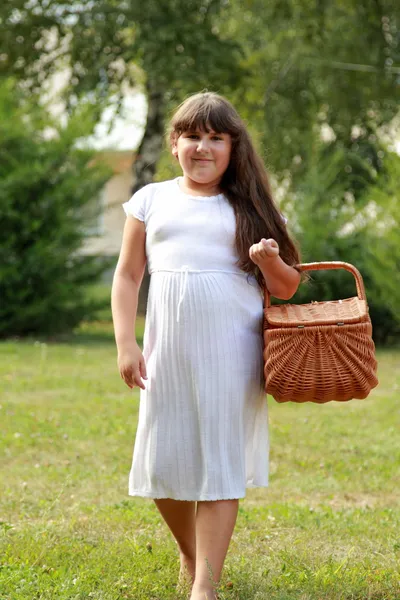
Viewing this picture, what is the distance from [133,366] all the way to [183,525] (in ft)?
2.06

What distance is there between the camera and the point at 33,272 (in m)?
12.3

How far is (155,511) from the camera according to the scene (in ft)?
15.0

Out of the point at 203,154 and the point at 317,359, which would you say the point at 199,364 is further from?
the point at 203,154

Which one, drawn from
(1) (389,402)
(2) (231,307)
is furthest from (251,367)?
(1) (389,402)

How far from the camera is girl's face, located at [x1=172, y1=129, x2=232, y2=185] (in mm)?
3250

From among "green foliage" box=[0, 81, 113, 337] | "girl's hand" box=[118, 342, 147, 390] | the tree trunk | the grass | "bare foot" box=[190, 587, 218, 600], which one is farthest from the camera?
the tree trunk

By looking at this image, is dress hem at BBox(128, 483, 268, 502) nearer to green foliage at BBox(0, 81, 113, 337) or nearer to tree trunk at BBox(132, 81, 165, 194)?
green foliage at BBox(0, 81, 113, 337)

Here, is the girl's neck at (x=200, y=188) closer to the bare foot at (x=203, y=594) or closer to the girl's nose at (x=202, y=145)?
the girl's nose at (x=202, y=145)

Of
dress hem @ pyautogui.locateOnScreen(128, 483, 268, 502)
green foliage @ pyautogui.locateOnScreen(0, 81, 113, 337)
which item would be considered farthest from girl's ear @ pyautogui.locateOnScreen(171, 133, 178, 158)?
green foliage @ pyautogui.locateOnScreen(0, 81, 113, 337)

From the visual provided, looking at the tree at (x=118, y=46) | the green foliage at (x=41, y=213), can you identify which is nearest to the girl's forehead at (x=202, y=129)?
the green foliage at (x=41, y=213)

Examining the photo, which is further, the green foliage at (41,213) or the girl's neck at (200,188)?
the green foliage at (41,213)

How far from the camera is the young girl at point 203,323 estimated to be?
3.11m

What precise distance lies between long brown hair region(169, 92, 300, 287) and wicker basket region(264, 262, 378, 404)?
306 mm

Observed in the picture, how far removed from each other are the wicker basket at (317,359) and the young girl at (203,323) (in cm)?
16
